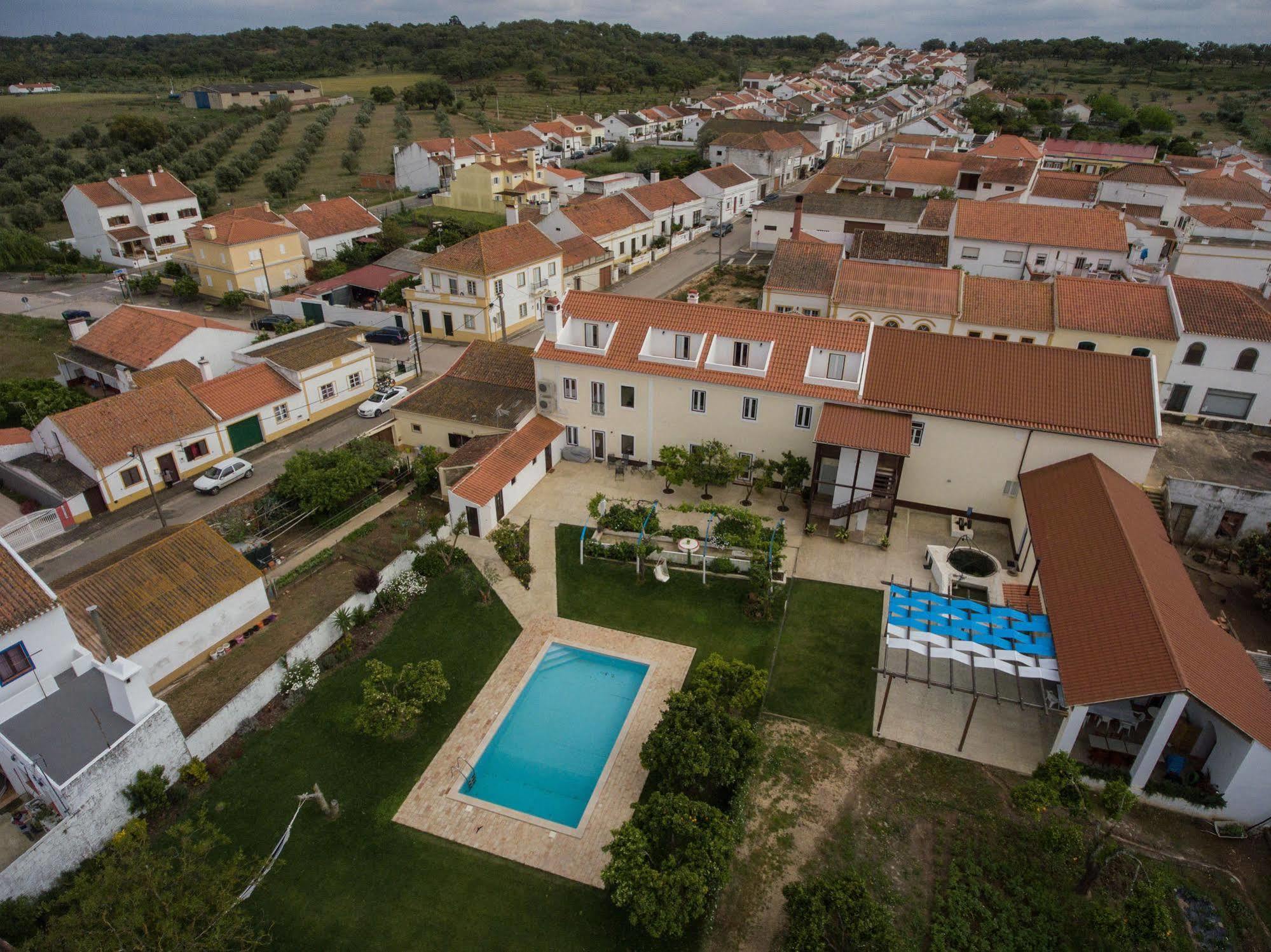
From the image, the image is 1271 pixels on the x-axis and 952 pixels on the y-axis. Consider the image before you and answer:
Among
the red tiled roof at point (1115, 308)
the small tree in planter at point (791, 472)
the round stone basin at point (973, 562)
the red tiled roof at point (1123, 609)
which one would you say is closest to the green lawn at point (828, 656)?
the round stone basin at point (973, 562)

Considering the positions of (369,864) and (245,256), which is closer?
(369,864)

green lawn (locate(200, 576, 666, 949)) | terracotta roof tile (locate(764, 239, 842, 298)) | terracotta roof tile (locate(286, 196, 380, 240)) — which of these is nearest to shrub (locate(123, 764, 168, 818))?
green lawn (locate(200, 576, 666, 949))

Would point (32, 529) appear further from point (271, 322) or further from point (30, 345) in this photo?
point (30, 345)

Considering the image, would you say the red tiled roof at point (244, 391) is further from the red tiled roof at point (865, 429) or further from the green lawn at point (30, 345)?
the red tiled roof at point (865, 429)

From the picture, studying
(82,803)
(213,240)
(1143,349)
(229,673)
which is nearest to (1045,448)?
(1143,349)

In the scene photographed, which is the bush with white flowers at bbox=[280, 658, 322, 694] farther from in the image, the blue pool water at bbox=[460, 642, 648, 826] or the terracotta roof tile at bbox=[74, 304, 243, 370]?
the terracotta roof tile at bbox=[74, 304, 243, 370]

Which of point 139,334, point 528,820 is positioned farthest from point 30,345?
point 528,820

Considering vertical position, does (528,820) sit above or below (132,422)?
below
